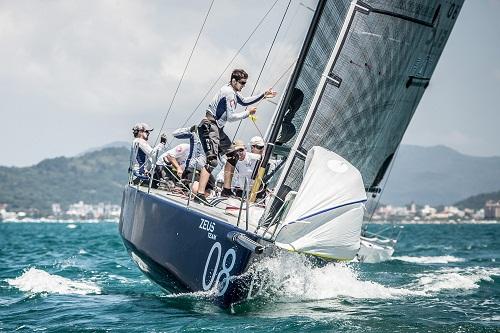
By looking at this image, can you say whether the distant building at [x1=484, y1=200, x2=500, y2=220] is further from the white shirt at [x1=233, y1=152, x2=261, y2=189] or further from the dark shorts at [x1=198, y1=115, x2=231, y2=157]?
the dark shorts at [x1=198, y1=115, x2=231, y2=157]

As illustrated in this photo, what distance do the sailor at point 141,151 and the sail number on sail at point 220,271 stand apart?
8.56ft

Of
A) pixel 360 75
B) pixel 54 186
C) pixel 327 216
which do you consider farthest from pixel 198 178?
pixel 54 186

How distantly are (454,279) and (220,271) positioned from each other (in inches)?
193

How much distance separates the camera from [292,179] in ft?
24.7

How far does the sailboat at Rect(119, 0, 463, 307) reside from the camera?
6570 mm

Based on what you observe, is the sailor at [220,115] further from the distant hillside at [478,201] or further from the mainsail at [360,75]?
the distant hillside at [478,201]

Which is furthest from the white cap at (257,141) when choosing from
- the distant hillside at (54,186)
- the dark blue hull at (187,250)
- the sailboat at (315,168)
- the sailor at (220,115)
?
the distant hillside at (54,186)

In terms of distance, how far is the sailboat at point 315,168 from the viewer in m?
6.57

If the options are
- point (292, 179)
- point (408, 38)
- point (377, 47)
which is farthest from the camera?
point (408, 38)

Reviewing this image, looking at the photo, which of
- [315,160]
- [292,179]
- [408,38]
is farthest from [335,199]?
[408,38]

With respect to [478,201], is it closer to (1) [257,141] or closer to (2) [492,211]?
(2) [492,211]

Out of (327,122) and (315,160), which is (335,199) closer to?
(315,160)

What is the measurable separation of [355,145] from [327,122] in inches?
37.6

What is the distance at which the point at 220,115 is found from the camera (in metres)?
8.27
